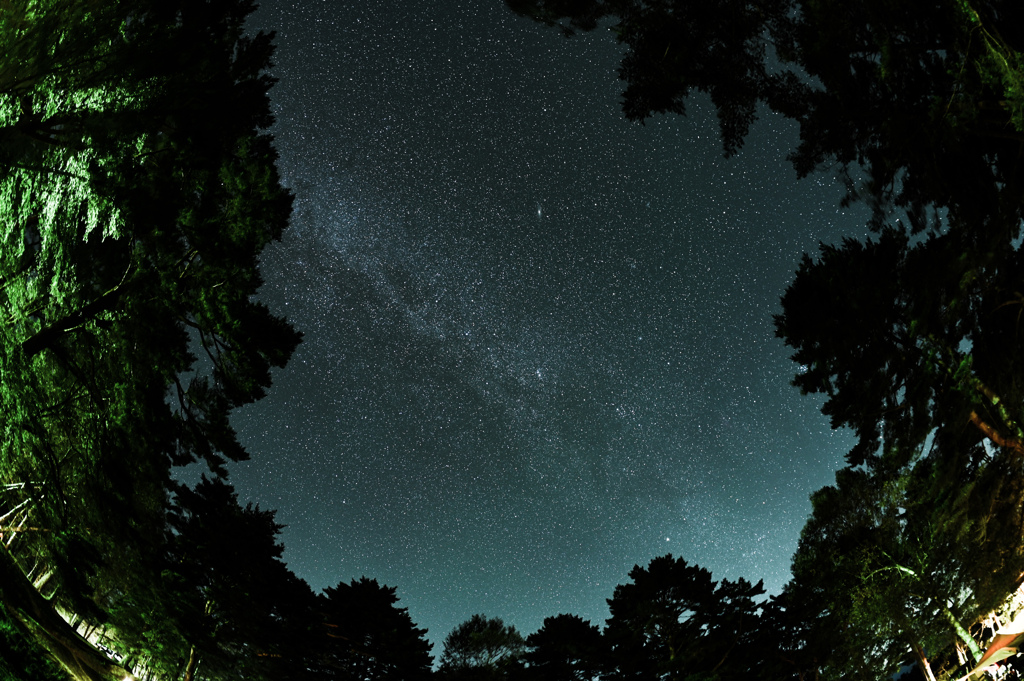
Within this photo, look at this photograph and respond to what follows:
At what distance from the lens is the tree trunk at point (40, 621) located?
5949 mm

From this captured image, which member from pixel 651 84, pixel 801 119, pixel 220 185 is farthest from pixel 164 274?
pixel 801 119

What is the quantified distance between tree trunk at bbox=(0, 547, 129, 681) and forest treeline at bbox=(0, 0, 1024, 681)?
0.05 metres

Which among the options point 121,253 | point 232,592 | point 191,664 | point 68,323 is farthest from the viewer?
point 232,592

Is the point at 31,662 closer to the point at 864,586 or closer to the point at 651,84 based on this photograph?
the point at 651,84

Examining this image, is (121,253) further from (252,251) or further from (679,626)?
(679,626)

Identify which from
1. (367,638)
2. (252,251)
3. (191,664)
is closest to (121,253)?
(252,251)

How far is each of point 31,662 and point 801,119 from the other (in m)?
12.6

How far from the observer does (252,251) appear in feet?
31.2

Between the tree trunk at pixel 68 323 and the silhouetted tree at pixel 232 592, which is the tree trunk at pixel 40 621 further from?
the silhouetted tree at pixel 232 592

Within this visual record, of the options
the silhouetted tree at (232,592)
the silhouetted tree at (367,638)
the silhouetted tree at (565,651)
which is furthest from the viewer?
the silhouetted tree at (367,638)

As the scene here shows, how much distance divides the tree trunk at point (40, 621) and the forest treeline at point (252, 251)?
2.0 inches

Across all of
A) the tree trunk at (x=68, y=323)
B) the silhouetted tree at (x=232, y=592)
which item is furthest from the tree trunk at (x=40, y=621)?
the silhouetted tree at (x=232, y=592)

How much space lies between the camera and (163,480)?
8.62 m

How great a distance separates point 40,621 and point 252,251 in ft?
20.8
